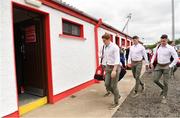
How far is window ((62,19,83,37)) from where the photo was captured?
19.2 ft

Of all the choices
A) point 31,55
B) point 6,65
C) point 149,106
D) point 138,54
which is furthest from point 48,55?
point 149,106

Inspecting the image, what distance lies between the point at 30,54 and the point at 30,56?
0.06 meters

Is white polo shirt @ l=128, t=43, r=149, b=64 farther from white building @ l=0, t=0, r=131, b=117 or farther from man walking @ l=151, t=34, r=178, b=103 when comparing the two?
white building @ l=0, t=0, r=131, b=117

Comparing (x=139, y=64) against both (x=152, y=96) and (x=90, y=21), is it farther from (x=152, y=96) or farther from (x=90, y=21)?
(x=90, y=21)

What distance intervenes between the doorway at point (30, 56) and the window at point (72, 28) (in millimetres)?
976

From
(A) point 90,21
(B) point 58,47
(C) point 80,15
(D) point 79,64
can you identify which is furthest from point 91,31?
(B) point 58,47

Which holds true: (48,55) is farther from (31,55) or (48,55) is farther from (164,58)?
(164,58)

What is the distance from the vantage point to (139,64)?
5371 millimetres

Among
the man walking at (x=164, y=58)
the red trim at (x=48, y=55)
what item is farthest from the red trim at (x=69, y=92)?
the man walking at (x=164, y=58)

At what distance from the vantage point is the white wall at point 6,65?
11.6 feet

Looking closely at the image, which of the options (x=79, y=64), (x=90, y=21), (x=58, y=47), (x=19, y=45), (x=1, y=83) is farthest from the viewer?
(x=90, y=21)

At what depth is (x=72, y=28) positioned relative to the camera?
631 cm

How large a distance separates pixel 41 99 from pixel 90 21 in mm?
3875

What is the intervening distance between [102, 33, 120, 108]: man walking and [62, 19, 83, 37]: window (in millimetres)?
1813
